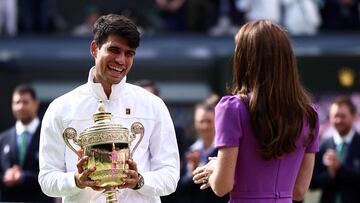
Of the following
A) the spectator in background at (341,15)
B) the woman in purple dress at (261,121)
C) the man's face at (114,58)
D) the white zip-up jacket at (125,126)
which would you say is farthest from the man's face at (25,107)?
the spectator in background at (341,15)

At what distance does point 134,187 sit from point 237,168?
46cm

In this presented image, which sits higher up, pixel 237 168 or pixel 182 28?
pixel 182 28

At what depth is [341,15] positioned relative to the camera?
14.4 meters

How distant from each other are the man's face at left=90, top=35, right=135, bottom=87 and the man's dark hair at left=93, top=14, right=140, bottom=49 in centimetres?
2

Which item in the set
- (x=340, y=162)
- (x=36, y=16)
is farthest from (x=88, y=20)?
(x=340, y=162)

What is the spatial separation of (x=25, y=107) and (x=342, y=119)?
2.65 metres

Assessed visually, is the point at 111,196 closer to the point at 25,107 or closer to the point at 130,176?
the point at 130,176

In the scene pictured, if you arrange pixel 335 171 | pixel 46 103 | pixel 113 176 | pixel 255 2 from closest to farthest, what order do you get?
pixel 113 176 → pixel 335 171 → pixel 46 103 → pixel 255 2

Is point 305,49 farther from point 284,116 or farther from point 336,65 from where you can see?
point 284,116

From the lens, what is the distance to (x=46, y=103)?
13312 mm

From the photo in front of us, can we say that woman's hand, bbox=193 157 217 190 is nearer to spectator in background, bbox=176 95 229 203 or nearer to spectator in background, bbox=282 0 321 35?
spectator in background, bbox=176 95 229 203

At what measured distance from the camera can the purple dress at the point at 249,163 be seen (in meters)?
4.55

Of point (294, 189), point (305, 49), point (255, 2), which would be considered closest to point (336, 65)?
point (305, 49)

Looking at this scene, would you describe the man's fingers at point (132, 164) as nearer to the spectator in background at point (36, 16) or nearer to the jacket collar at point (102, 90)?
the jacket collar at point (102, 90)
